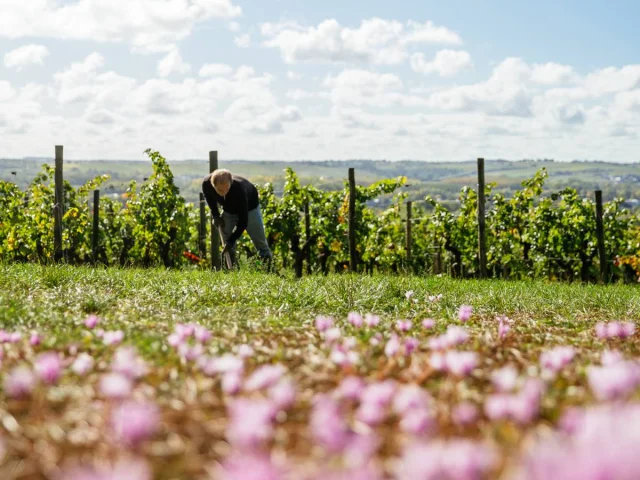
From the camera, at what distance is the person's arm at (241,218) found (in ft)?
29.5

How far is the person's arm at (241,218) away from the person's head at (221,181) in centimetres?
30

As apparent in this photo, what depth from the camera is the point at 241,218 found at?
9.02 meters

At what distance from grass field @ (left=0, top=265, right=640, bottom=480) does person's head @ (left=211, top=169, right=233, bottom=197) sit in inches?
171

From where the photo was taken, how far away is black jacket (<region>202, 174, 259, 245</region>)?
9.02 metres

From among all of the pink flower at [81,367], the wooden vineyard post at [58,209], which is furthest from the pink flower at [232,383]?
the wooden vineyard post at [58,209]

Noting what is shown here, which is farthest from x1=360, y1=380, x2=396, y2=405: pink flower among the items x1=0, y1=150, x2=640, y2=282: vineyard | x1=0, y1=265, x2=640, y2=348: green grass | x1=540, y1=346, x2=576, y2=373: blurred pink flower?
x1=0, y1=150, x2=640, y2=282: vineyard

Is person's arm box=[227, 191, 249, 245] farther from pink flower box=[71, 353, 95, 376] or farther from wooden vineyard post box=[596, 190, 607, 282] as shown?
wooden vineyard post box=[596, 190, 607, 282]

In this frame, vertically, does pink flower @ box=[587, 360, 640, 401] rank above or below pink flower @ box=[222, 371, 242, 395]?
above

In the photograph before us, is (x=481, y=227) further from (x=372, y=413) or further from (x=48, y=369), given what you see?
(x=372, y=413)

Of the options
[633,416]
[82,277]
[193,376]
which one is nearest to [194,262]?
[82,277]

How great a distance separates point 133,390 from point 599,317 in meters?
4.38

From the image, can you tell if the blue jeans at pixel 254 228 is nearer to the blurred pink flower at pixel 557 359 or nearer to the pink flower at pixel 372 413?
the blurred pink flower at pixel 557 359

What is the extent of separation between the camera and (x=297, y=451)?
1760mm

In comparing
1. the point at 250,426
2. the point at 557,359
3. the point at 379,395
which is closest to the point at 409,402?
the point at 379,395
